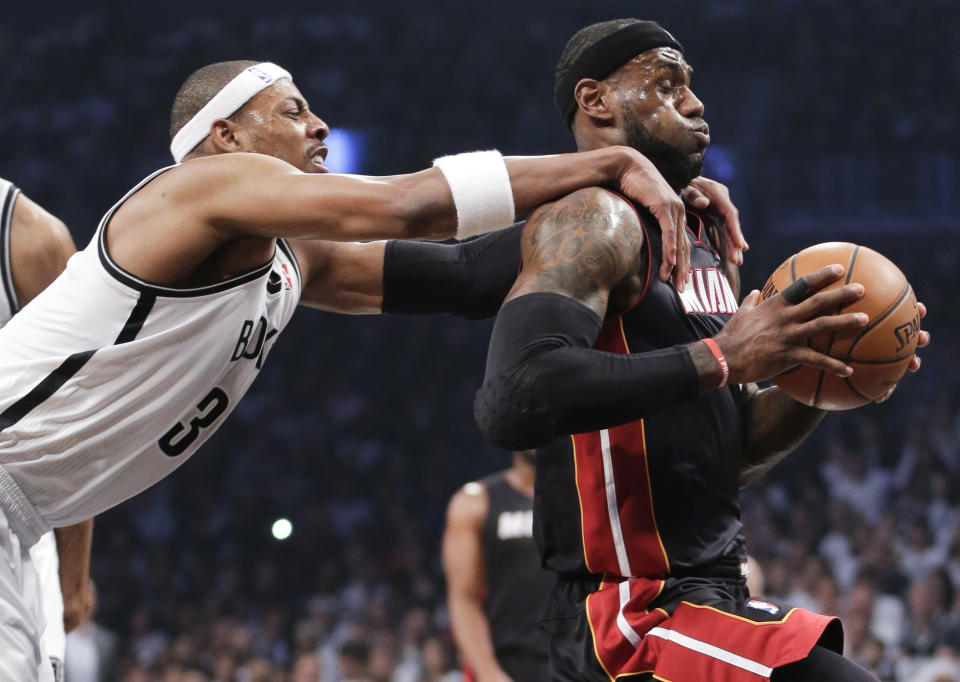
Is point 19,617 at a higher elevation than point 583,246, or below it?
below

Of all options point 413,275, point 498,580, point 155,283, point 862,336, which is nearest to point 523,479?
point 498,580

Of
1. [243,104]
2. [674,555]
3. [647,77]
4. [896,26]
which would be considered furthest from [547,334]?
[896,26]

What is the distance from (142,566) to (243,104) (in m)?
7.84

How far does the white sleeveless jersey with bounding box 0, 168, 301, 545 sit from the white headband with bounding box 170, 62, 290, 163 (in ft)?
1.51

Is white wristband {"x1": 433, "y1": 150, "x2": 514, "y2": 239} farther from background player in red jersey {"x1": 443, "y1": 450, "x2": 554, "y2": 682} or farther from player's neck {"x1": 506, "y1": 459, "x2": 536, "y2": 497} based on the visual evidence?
player's neck {"x1": 506, "y1": 459, "x2": 536, "y2": 497}

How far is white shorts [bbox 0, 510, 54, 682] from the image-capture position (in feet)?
8.42

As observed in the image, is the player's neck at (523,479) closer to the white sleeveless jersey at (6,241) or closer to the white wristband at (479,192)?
the white sleeveless jersey at (6,241)

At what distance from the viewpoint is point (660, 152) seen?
292 centimetres

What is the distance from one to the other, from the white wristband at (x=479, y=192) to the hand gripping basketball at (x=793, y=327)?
0.60m

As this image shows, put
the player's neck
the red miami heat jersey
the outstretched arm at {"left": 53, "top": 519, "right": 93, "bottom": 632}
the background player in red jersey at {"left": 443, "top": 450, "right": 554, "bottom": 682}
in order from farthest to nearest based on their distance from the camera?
the player's neck, the background player in red jersey at {"left": 443, "top": 450, "right": 554, "bottom": 682}, the outstretched arm at {"left": 53, "top": 519, "right": 93, "bottom": 632}, the red miami heat jersey

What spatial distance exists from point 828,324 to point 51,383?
168cm

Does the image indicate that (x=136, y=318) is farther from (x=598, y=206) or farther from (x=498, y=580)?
(x=498, y=580)

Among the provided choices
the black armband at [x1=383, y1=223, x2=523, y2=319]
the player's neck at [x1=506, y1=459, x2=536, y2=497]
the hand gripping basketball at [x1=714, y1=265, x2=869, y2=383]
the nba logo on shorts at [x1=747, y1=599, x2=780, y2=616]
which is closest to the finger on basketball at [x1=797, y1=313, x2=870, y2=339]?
the hand gripping basketball at [x1=714, y1=265, x2=869, y2=383]

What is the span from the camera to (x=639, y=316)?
8.58ft
